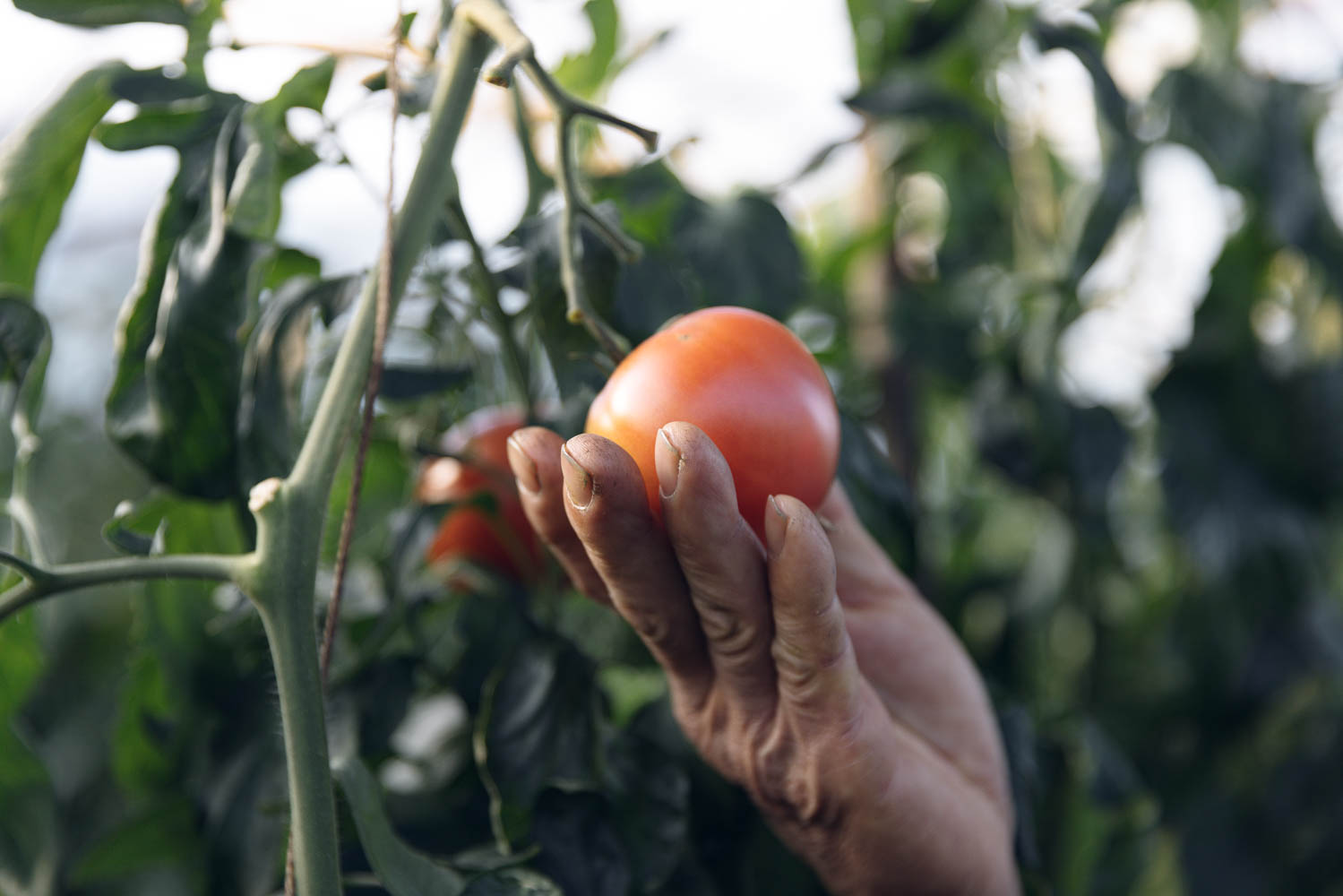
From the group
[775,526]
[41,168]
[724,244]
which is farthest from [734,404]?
[41,168]

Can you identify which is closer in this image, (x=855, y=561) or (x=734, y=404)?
(x=734, y=404)

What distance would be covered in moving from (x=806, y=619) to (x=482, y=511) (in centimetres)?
31

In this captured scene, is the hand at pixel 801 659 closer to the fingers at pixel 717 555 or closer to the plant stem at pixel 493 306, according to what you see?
the fingers at pixel 717 555

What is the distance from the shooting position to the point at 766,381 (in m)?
0.42

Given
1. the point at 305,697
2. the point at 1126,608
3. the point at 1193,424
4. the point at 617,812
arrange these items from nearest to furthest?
1. the point at 305,697
2. the point at 617,812
3. the point at 1193,424
4. the point at 1126,608

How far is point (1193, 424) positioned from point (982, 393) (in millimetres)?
198

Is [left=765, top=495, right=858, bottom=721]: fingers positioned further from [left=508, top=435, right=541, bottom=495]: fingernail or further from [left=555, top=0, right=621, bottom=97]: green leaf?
[left=555, top=0, right=621, bottom=97]: green leaf

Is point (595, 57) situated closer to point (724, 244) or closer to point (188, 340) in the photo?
point (724, 244)

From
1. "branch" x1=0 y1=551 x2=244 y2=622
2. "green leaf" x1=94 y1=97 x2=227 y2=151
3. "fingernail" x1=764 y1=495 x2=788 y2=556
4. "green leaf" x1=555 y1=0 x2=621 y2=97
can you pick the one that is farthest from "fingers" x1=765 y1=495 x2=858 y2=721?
"green leaf" x1=555 y1=0 x2=621 y2=97

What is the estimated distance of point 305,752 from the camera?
358 millimetres

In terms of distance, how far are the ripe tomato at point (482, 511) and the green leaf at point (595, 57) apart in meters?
0.27

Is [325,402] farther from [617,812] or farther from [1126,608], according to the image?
[1126,608]

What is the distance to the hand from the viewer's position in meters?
0.37

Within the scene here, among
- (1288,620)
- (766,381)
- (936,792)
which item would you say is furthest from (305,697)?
(1288,620)
